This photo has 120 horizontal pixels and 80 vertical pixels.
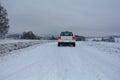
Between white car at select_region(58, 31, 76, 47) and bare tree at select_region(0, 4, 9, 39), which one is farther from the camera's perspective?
bare tree at select_region(0, 4, 9, 39)

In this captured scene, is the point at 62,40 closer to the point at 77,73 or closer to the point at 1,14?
the point at 77,73

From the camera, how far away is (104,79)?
5.54m

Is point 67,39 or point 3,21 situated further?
point 3,21

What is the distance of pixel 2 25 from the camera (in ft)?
164

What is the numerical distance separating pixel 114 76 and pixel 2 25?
4857 centimetres

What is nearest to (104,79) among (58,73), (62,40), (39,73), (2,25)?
(58,73)

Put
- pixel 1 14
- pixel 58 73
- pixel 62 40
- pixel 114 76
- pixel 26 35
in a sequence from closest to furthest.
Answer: pixel 114 76, pixel 58 73, pixel 62 40, pixel 1 14, pixel 26 35

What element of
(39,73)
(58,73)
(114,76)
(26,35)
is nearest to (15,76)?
(39,73)

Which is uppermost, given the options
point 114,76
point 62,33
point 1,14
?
point 1,14

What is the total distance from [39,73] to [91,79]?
2.02 metres

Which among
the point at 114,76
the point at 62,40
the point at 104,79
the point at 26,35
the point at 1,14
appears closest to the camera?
the point at 104,79

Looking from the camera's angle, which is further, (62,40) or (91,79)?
(62,40)

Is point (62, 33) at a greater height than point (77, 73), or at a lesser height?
greater

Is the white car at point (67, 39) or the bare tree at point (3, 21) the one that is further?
the bare tree at point (3, 21)
